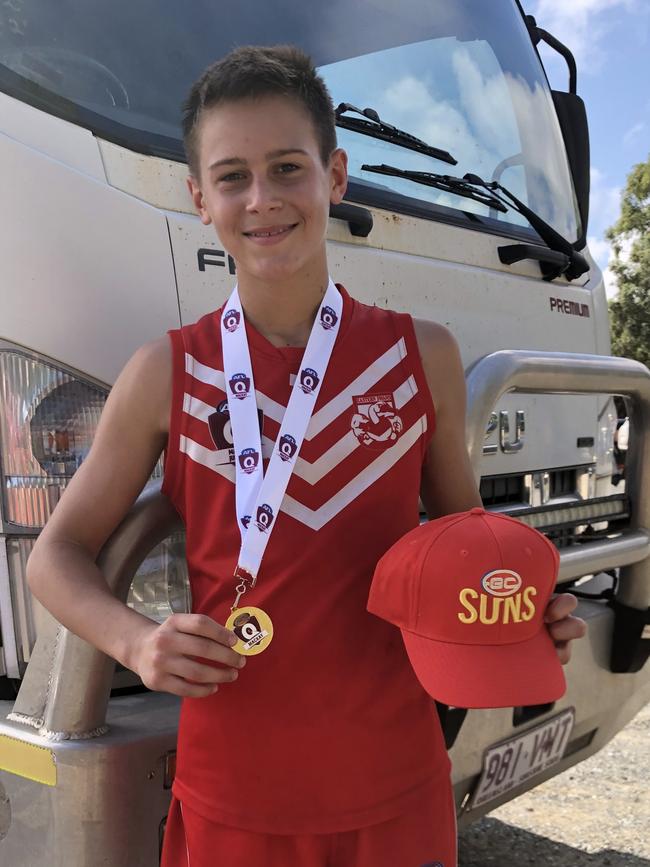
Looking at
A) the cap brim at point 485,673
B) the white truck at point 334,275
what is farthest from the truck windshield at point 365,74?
the cap brim at point 485,673

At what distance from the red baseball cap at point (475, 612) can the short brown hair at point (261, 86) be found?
65 cm

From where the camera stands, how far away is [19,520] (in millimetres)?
1685

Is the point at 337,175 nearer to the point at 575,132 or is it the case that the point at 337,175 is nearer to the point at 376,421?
the point at 376,421

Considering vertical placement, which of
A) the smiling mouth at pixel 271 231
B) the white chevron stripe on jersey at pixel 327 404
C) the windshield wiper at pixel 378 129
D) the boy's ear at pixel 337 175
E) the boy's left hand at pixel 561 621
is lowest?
the boy's left hand at pixel 561 621

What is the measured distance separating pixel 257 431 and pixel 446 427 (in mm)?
350

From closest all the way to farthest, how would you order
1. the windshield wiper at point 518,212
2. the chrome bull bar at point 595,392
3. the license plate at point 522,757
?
the chrome bull bar at point 595,392, the license plate at point 522,757, the windshield wiper at point 518,212

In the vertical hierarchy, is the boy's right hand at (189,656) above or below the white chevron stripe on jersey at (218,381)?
below

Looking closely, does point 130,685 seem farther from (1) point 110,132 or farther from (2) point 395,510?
(1) point 110,132

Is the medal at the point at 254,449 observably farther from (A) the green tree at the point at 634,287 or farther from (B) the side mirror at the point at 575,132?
(A) the green tree at the point at 634,287

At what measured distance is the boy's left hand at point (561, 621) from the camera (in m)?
1.26

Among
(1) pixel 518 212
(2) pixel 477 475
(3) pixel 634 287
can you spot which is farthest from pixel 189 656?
(3) pixel 634 287

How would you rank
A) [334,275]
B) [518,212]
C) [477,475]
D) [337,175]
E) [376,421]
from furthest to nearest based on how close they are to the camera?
[518,212], [334,275], [477,475], [337,175], [376,421]

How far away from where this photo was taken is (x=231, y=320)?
143 cm

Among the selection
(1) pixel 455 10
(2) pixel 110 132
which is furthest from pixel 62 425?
(1) pixel 455 10
